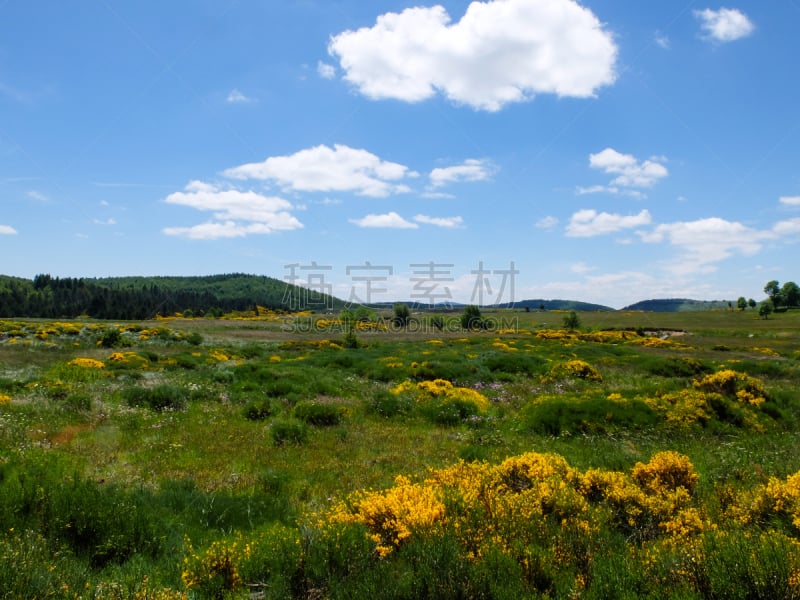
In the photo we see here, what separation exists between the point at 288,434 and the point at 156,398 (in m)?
5.79

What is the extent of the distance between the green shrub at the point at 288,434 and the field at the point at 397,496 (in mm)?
52

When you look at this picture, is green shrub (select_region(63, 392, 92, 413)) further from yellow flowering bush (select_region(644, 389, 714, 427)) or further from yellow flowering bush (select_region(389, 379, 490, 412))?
yellow flowering bush (select_region(644, 389, 714, 427))

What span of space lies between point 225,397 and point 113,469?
671cm

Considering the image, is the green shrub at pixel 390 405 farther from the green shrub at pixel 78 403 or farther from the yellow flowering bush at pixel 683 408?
the green shrub at pixel 78 403

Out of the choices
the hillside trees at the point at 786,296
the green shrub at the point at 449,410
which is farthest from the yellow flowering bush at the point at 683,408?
the hillside trees at the point at 786,296

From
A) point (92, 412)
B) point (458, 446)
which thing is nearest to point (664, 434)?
point (458, 446)

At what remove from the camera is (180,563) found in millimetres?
4203

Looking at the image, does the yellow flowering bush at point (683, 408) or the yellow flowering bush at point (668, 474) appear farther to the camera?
the yellow flowering bush at point (683, 408)

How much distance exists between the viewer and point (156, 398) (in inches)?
489

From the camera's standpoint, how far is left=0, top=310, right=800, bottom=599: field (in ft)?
11.2

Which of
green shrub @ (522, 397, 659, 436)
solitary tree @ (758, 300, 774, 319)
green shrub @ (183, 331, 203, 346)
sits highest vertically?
solitary tree @ (758, 300, 774, 319)

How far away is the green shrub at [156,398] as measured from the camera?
12.2 metres

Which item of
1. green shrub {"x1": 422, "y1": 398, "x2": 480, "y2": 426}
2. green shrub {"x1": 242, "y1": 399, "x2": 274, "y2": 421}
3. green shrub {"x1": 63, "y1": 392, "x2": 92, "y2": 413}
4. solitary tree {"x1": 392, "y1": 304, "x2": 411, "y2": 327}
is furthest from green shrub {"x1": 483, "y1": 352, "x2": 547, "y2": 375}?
solitary tree {"x1": 392, "y1": 304, "x2": 411, "y2": 327}

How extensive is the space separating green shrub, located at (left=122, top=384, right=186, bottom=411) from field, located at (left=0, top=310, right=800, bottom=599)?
7 cm
